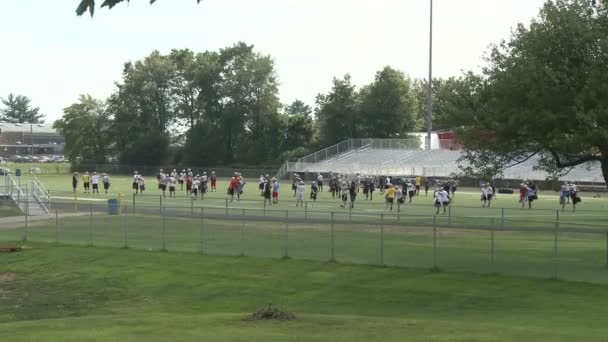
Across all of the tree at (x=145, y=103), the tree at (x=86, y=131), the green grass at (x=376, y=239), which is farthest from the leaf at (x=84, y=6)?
the tree at (x=86, y=131)

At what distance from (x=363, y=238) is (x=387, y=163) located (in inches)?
2388

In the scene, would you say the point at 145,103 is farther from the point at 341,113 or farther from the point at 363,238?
the point at 363,238

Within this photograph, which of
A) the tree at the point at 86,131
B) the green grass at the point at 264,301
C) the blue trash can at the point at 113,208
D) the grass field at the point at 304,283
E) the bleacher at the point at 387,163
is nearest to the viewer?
the green grass at the point at 264,301

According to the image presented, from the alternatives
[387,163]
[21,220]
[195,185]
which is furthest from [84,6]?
[387,163]

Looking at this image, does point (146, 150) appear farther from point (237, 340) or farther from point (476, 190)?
point (237, 340)

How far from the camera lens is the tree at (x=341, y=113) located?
11175 centimetres

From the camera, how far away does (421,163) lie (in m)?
91.7

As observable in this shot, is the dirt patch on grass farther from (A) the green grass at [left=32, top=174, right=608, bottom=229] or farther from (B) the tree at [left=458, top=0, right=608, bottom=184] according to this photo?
(B) the tree at [left=458, top=0, right=608, bottom=184]

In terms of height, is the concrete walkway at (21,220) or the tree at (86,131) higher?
the tree at (86,131)

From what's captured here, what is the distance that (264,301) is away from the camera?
927 inches

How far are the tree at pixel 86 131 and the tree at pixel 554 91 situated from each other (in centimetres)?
9935

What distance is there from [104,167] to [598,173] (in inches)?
2592

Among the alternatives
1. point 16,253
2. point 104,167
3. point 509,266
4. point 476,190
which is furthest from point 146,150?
point 509,266

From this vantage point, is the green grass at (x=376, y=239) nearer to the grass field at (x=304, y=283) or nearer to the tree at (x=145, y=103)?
the grass field at (x=304, y=283)
